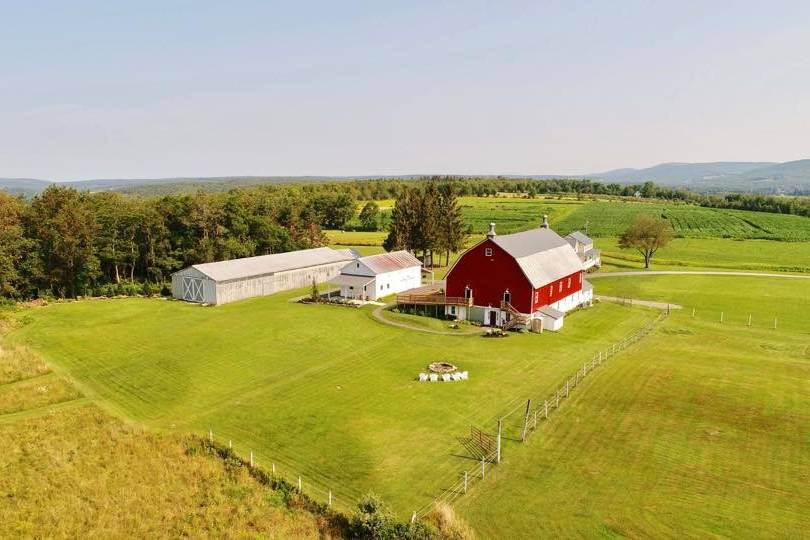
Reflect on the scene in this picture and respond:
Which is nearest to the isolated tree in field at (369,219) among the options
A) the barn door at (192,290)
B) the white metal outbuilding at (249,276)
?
the white metal outbuilding at (249,276)

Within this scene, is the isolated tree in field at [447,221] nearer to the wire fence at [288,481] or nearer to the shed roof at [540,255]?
the shed roof at [540,255]

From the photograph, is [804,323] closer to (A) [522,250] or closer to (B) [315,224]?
(A) [522,250]

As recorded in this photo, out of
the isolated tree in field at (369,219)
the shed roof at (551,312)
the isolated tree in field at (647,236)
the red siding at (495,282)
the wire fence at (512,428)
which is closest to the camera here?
the wire fence at (512,428)

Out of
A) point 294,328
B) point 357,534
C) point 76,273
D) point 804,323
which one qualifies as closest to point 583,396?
point 357,534

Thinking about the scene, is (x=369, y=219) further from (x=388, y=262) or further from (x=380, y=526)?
(x=380, y=526)

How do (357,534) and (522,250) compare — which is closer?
(357,534)

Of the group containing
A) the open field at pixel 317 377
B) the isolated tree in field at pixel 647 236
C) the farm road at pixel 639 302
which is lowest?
the open field at pixel 317 377
